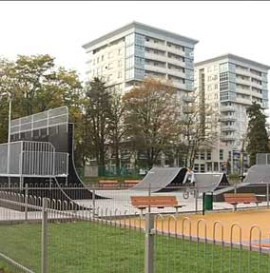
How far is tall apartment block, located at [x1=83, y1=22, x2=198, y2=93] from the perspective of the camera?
107 meters

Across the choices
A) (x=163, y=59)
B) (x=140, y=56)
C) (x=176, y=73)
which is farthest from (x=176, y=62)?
(x=140, y=56)

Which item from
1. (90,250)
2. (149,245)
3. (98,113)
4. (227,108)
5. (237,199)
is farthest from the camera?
(227,108)

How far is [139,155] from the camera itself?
242 feet

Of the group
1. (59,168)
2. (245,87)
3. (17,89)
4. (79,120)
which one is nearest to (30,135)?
(59,168)

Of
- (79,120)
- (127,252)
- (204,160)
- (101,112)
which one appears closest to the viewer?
(127,252)

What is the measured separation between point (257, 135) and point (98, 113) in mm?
26119

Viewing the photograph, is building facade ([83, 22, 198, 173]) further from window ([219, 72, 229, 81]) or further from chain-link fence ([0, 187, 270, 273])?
chain-link fence ([0, 187, 270, 273])

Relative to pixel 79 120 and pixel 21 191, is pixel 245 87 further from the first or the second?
pixel 21 191

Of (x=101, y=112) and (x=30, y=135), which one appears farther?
(x=101, y=112)

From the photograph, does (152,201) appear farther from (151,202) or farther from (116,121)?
(116,121)

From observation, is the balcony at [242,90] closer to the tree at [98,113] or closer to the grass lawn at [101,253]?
the tree at [98,113]

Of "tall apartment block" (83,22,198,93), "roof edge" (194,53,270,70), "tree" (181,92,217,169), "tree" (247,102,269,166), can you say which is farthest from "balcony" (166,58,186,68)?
"tree" (181,92,217,169)

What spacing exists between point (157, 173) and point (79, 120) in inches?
677

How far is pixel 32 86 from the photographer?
51500mm
